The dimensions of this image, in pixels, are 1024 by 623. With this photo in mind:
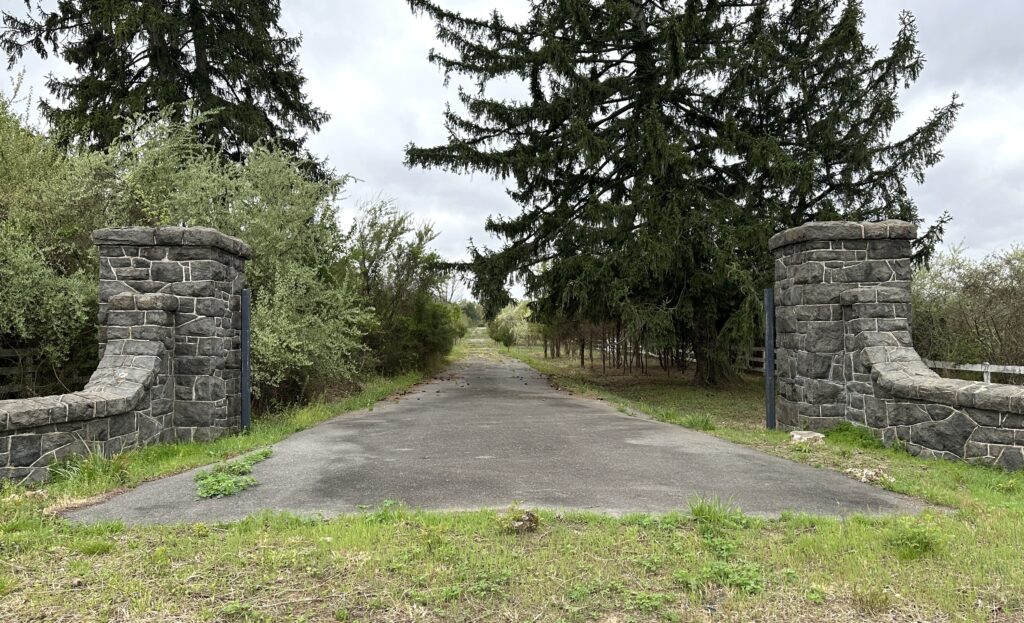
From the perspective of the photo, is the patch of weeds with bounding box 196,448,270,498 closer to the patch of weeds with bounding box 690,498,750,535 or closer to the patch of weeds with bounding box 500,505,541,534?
the patch of weeds with bounding box 500,505,541,534

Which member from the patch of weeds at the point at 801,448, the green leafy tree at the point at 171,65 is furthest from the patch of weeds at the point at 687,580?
the green leafy tree at the point at 171,65

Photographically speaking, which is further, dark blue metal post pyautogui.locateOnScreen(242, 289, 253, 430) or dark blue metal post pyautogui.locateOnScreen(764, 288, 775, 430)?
dark blue metal post pyautogui.locateOnScreen(764, 288, 775, 430)

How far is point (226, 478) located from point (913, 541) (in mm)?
5275

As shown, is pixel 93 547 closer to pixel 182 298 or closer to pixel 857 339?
pixel 182 298

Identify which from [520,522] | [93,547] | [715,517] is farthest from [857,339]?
[93,547]

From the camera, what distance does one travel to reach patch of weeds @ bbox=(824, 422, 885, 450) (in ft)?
22.9

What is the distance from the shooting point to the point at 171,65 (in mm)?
16891

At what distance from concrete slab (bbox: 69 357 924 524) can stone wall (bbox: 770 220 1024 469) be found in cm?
168

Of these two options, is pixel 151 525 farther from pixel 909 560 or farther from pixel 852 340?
pixel 852 340

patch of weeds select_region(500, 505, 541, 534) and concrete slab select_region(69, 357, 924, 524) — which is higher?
patch of weeds select_region(500, 505, 541, 534)

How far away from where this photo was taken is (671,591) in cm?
307

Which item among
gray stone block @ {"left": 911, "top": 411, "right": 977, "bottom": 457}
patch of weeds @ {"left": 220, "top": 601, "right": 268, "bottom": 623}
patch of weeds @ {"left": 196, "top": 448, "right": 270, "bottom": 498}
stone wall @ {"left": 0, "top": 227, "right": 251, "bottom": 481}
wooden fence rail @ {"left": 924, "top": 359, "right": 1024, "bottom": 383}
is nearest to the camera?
patch of weeds @ {"left": 220, "top": 601, "right": 268, "bottom": 623}

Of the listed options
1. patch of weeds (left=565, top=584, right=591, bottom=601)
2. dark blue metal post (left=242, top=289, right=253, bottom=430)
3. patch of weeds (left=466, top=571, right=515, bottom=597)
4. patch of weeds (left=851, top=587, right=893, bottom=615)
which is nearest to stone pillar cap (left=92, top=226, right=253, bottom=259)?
dark blue metal post (left=242, top=289, right=253, bottom=430)

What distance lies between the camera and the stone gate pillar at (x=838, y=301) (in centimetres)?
737
